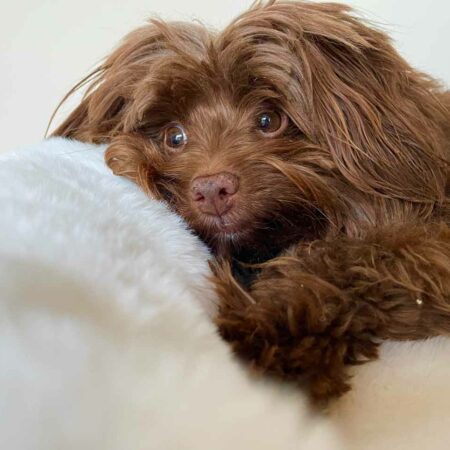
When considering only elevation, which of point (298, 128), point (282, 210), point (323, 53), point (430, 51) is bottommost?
point (430, 51)

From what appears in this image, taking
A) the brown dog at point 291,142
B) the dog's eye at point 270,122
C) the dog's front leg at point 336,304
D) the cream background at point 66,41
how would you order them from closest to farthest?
the dog's front leg at point 336,304 < the brown dog at point 291,142 < the dog's eye at point 270,122 < the cream background at point 66,41

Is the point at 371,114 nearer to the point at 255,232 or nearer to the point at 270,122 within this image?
the point at 270,122

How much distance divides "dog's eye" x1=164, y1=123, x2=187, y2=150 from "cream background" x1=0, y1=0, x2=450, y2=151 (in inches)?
40.9

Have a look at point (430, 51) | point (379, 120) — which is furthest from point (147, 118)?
point (430, 51)

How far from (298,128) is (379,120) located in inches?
5.7

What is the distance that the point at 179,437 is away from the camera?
2.35 ft

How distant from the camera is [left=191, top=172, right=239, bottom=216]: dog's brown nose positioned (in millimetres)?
1201

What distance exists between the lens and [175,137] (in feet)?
4.67

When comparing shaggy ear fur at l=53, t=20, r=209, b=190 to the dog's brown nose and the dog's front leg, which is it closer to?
the dog's brown nose

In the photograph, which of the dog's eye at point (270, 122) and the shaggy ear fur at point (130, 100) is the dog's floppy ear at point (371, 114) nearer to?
the dog's eye at point (270, 122)

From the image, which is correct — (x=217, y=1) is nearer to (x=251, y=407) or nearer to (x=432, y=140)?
(x=432, y=140)

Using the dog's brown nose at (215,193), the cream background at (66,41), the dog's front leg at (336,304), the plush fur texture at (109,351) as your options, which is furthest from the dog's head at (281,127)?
the cream background at (66,41)

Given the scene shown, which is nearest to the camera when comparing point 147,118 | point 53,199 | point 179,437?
point 179,437

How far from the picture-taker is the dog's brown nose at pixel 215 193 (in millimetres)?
1201
